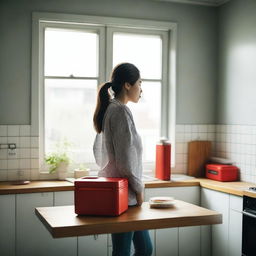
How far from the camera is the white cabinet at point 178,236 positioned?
4.25 m

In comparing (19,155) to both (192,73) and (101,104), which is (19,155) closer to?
(101,104)

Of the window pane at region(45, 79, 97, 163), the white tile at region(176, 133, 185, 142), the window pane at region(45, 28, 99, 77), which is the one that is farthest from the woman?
the white tile at region(176, 133, 185, 142)

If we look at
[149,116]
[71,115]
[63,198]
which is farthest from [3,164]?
[149,116]

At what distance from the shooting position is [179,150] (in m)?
4.86

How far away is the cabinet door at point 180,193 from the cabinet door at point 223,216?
0.07 meters

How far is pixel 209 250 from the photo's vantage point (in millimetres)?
4406

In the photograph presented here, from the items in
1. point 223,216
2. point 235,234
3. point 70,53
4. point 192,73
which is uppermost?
point 70,53

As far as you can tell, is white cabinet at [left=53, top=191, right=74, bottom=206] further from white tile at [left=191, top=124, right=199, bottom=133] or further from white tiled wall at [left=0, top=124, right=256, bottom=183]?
white tile at [left=191, top=124, right=199, bottom=133]

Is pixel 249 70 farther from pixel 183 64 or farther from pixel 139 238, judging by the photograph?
pixel 139 238

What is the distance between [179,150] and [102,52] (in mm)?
1358

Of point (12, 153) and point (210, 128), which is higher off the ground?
point (210, 128)

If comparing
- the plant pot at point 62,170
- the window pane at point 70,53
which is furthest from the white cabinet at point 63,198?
the window pane at point 70,53

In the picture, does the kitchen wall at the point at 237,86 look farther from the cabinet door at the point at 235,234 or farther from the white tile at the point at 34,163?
the white tile at the point at 34,163

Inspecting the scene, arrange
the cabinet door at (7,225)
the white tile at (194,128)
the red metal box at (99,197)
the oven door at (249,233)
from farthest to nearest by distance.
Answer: the white tile at (194,128), the cabinet door at (7,225), the oven door at (249,233), the red metal box at (99,197)
